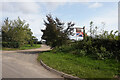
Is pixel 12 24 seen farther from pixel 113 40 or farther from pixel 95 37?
pixel 113 40

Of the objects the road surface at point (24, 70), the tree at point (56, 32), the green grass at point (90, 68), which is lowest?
the road surface at point (24, 70)

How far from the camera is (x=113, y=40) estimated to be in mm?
10086

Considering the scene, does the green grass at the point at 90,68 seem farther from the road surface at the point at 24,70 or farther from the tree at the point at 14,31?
the tree at the point at 14,31

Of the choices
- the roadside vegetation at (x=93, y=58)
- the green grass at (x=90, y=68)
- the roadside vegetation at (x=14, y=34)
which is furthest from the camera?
the roadside vegetation at (x=14, y=34)

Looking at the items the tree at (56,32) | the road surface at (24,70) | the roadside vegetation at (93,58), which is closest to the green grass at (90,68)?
the roadside vegetation at (93,58)

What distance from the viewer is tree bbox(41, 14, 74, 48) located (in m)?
16.7

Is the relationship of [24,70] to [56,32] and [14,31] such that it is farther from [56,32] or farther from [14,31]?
[14,31]

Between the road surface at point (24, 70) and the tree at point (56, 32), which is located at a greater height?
the tree at point (56, 32)

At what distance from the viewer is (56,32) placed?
16.4 metres

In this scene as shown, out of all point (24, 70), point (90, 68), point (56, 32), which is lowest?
point (24, 70)

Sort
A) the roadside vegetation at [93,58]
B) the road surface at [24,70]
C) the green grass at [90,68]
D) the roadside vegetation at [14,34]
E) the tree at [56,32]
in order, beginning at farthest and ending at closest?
the roadside vegetation at [14,34], the tree at [56,32], the roadside vegetation at [93,58], the road surface at [24,70], the green grass at [90,68]

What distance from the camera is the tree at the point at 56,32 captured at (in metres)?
16.7

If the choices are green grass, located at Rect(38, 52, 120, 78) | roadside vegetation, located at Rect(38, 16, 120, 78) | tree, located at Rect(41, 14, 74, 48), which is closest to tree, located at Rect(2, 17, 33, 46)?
tree, located at Rect(41, 14, 74, 48)

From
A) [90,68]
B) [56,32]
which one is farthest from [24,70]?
[56,32]
